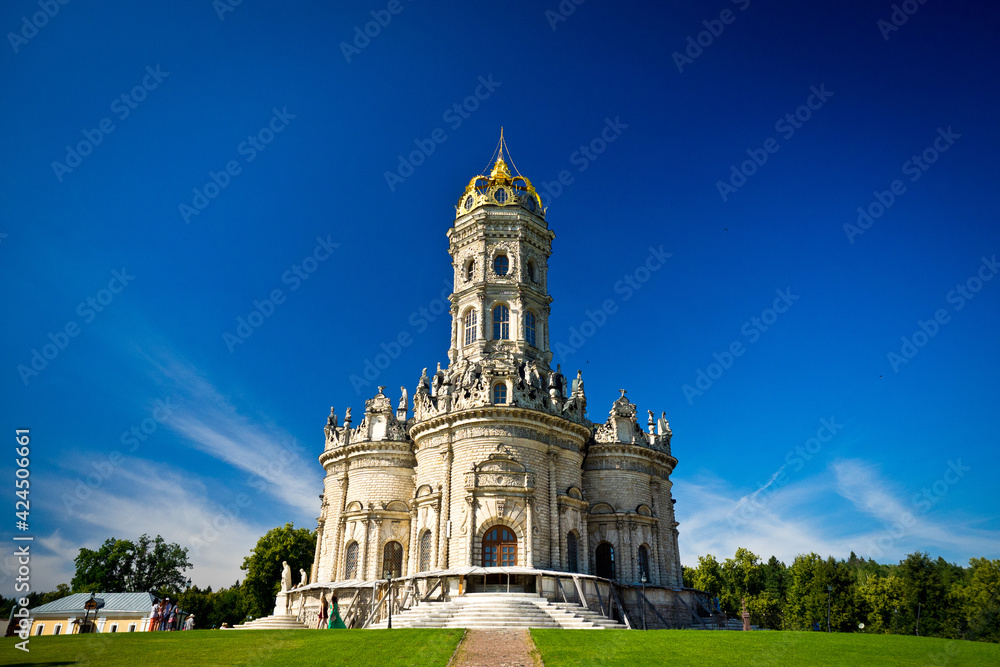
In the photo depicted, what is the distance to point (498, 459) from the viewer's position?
1634 inches

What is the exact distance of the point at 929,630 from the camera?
7019cm

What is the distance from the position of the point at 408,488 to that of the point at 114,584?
43.2 m

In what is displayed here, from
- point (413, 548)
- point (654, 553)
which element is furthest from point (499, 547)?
point (654, 553)

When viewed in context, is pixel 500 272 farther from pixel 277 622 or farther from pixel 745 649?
pixel 745 649

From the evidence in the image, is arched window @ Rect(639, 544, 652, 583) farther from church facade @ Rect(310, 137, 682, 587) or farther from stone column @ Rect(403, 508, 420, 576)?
stone column @ Rect(403, 508, 420, 576)

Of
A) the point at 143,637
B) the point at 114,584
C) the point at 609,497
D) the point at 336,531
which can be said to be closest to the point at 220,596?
the point at 114,584

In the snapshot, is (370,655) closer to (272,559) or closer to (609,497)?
(609,497)

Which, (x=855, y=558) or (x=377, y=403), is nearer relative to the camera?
(x=377, y=403)

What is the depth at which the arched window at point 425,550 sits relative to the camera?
43.5 metres

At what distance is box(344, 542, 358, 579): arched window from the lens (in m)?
46.6

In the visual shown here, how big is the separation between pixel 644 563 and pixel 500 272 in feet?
76.7

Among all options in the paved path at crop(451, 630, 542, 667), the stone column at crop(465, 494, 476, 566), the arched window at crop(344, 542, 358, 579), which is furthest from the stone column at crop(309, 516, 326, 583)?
the paved path at crop(451, 630, 542, 667)

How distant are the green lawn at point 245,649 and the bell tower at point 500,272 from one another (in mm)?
26748

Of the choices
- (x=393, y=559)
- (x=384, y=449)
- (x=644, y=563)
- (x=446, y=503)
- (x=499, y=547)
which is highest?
(x=384, y=449)
